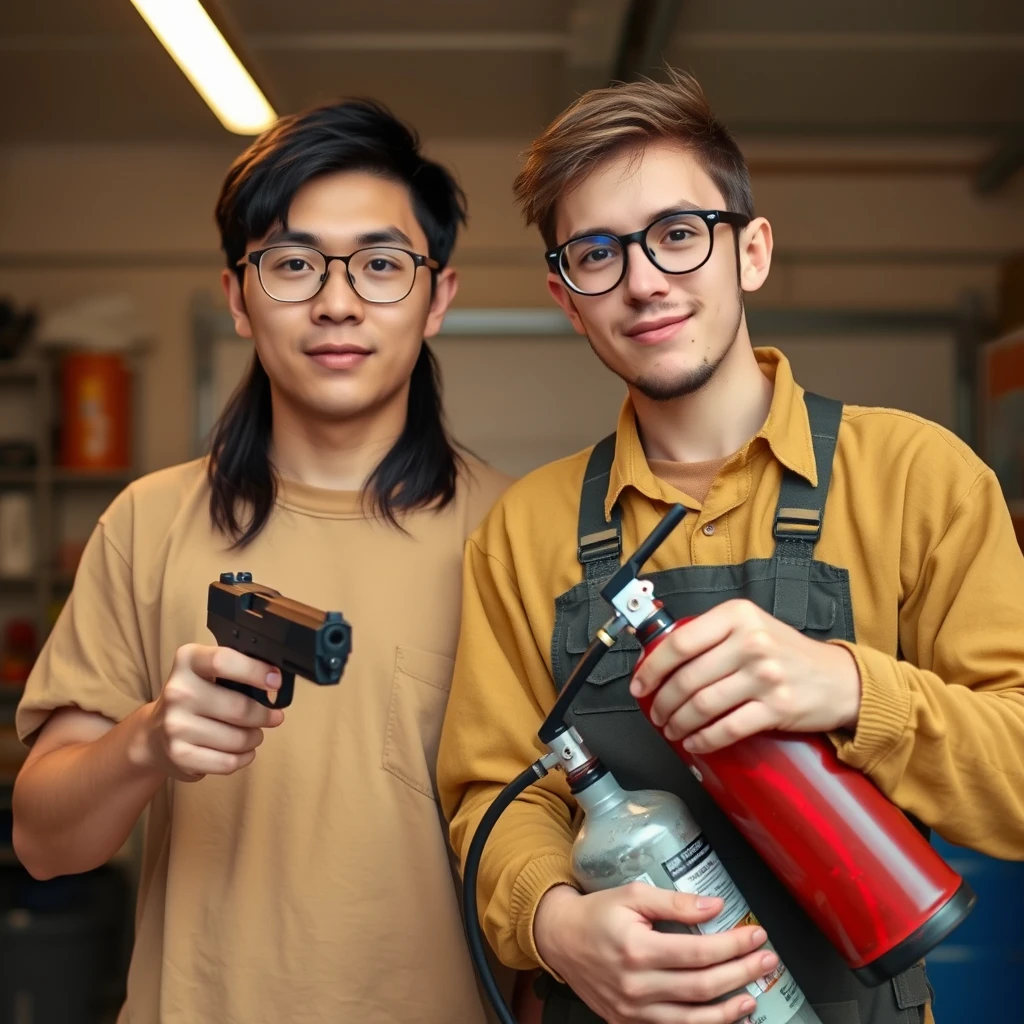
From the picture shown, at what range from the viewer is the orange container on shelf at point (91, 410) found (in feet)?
15.7

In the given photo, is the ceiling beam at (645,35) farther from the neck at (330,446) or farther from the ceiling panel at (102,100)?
the neck at (330,446)

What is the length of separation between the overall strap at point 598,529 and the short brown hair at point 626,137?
32 cm

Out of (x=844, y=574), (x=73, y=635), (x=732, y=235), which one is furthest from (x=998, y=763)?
(x=73, y=635)

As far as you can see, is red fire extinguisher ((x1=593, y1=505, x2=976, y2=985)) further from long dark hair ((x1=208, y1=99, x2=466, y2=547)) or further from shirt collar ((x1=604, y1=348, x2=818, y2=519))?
→ long dark hair ((x1=208, y1=99, x2=466, y2=547))

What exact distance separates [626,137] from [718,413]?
0.36 m

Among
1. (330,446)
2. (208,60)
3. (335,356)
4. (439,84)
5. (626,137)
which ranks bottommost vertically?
(330,446)

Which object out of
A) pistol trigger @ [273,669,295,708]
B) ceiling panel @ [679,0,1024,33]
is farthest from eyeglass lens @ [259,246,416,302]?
ceiling panel @ [679,0,1024,33]

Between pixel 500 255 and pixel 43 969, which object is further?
pixel 500 255

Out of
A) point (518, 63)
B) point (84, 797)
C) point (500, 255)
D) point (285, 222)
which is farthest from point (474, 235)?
point (84, 797)

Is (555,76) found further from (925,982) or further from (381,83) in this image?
(925,982)

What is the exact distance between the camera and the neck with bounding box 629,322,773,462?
4.49ft

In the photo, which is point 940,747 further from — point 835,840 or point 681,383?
point 681,383

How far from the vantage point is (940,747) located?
1055mm

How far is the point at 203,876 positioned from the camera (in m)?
1.47
